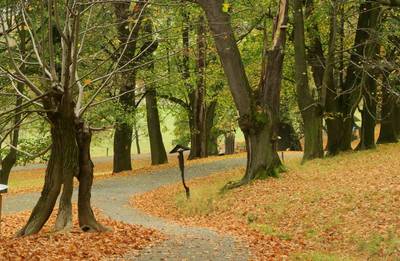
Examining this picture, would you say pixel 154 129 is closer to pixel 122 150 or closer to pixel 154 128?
pixel 154 128

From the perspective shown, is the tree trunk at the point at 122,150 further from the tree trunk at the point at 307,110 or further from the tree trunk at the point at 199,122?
the tree trunk at the point at 307,110

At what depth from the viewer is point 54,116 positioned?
11266 millimetres

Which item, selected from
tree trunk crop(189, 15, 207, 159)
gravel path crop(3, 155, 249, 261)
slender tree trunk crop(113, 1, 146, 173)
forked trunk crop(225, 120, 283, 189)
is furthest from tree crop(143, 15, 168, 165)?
forked trunk crop(225, 120, 283, 189)

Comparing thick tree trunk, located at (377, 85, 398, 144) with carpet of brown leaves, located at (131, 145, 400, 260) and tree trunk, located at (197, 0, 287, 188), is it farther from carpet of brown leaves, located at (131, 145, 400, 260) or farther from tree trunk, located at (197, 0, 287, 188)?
tree trunk, located at (197, 0, 287, 188)

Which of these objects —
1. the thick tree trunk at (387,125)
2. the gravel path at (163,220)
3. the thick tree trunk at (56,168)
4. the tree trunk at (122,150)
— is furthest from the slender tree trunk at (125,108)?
the thick tree trunk at (56,168)

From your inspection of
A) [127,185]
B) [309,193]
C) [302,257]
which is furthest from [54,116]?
[127,185]

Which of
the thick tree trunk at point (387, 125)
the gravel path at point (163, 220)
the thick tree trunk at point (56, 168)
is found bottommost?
the gravel path at point (163, 220)

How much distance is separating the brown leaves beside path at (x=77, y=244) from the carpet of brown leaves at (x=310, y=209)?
2050 millimetres

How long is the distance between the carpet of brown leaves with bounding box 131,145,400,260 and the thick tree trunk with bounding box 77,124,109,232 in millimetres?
3045

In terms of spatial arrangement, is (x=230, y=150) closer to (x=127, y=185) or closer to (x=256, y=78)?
(x=256, y=78)

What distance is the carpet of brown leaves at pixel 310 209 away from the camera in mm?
11586

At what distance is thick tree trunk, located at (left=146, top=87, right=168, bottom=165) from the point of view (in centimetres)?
3253

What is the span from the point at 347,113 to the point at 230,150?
2239cm

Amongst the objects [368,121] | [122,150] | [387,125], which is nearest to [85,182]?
[368,121]
